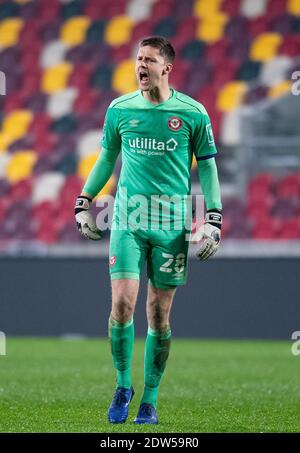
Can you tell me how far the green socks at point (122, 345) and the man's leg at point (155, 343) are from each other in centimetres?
14

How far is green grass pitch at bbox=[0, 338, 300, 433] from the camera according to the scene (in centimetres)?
572

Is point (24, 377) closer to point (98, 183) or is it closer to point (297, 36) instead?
point (98, 183)

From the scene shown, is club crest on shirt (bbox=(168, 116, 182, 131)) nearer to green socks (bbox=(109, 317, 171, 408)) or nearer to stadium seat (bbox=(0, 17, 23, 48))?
green socks (bbox=(109, 317, 171, 408))

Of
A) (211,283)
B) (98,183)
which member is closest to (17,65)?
(211,283)

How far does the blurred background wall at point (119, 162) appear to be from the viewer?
41.8ft

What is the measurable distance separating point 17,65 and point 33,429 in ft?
41.3

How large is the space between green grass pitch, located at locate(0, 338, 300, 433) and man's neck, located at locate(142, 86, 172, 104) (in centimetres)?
160

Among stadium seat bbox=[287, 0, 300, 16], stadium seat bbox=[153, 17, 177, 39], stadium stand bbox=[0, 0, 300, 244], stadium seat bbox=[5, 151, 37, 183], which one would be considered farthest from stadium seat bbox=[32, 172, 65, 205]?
stadium seat bbox=[287, 0, 300, 16]

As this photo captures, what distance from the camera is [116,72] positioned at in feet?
55.9

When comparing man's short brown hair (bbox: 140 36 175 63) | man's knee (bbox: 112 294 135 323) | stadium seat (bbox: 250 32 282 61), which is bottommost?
man's knee (bbox: 112 294 135 323)

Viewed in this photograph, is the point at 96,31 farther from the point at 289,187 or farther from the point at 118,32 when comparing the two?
the point at 289,187

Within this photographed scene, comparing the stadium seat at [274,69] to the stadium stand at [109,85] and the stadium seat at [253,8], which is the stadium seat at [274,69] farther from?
the stadium seat at [253,8]

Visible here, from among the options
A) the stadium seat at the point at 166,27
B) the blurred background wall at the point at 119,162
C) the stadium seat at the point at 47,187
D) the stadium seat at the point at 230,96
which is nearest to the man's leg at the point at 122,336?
the blurred background wall at the point at 119,162

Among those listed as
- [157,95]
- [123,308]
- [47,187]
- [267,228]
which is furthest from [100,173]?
[47,187]
